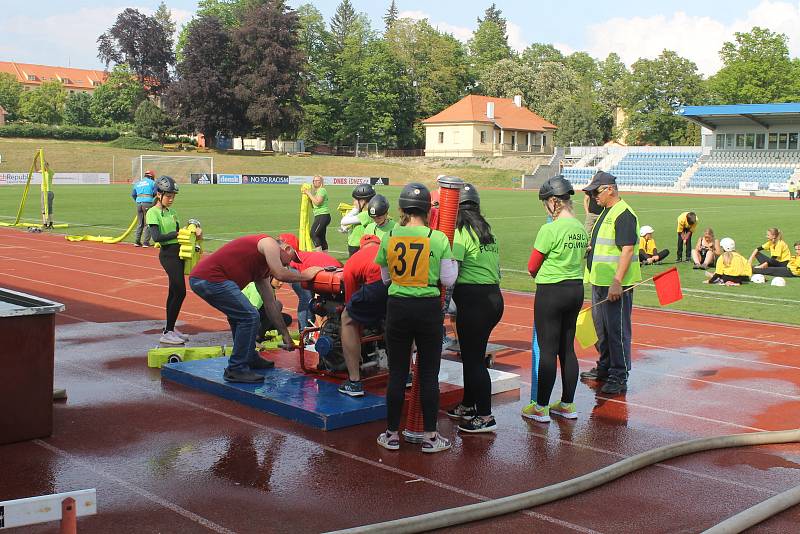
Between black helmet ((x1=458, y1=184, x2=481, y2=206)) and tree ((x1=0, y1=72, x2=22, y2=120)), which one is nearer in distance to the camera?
black helmet ((x1=458, y1=184, x2=481, y2=206))

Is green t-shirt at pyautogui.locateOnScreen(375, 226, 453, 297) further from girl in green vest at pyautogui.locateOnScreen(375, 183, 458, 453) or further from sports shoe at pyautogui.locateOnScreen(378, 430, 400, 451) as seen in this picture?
sports shoe at pyautogui.locateOnScreen(378, 430, 400, 451)

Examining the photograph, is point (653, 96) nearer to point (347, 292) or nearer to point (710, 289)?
point (710, 289)

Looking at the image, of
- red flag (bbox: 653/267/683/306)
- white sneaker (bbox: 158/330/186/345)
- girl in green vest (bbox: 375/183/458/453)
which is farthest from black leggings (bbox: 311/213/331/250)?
girl in green vest (bbox: 375/183/458/453)

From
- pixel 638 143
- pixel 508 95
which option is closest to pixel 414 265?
pixel 638 143

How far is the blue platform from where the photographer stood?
6.93 m

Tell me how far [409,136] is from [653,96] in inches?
1051

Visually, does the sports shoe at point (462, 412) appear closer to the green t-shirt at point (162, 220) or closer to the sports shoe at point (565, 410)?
the sports shoe at point (565, 410)

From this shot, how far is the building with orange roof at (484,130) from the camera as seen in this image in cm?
8900

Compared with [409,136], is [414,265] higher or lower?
lower

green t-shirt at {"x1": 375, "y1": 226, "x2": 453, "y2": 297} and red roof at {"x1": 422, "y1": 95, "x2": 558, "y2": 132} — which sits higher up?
red roof at {"x1": 422, "y1": 95, "x2": 558, "y2": 132}

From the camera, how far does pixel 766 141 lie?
64.8 m

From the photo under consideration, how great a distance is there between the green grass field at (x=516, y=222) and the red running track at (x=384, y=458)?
4.21 metres

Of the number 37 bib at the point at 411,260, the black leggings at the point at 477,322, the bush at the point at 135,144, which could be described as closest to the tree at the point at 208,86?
the bush at the point at 135,144

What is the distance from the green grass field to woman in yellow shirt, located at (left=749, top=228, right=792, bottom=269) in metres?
0.77
